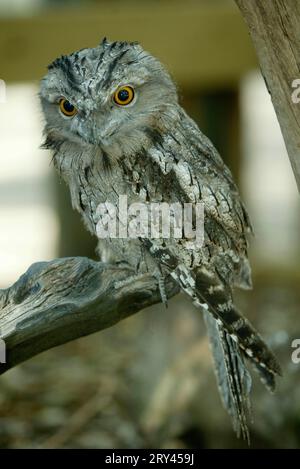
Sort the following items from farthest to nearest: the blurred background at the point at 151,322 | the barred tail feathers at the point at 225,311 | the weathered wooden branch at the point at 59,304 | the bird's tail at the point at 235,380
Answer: the blurred background at the point at 151,322 → the bird's tail at the point at 235,380 → the barred tail feathers at the point at 225,311 → the weathered wooden branch at the point at 59,304

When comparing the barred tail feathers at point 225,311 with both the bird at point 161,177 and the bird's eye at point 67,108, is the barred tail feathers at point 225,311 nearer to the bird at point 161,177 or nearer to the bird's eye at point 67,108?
the bird at point 161,177

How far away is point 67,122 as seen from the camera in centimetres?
223

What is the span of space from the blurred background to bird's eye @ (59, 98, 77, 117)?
17 centimetres

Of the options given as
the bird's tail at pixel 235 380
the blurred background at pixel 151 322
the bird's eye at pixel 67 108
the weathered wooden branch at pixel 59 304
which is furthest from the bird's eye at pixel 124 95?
the bird's tail at pixel 235 380

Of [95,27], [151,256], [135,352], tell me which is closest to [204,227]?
[151,256]

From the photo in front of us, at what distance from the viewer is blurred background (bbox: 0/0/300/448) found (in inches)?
134

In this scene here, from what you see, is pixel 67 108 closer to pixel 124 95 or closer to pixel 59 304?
pixel 124 95

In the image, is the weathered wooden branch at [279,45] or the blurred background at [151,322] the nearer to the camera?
the weathered wooden branch at [279,45]

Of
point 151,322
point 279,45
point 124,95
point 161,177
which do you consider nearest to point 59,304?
point 161,177

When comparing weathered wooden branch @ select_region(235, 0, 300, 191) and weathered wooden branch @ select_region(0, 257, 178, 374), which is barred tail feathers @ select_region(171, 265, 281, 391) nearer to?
weathered wooden branch @ select_region(0, 257, 178, 374)

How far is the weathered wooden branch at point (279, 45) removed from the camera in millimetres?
1901

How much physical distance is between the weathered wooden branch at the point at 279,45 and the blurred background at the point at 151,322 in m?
0.75

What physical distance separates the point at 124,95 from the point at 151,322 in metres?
1.99

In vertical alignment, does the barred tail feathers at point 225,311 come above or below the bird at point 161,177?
below
